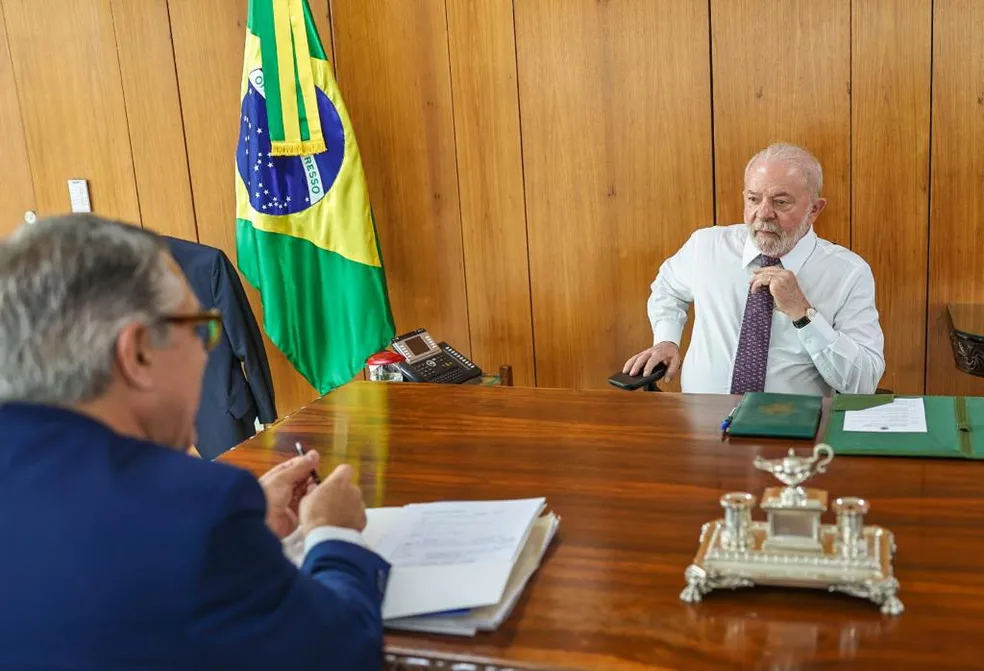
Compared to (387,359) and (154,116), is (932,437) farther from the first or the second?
(154,116)

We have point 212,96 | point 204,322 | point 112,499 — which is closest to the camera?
point 112,499

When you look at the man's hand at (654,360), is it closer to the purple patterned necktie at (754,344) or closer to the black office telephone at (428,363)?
the purple patterned necktie at (754,344)

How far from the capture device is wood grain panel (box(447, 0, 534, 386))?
368cm

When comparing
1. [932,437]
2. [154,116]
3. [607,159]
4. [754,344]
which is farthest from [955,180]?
[154,116]

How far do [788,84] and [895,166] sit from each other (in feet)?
1.52

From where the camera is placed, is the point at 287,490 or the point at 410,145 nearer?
the point at 287,490

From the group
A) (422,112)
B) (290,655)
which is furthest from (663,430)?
(422,112)

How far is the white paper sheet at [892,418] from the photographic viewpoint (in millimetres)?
1938

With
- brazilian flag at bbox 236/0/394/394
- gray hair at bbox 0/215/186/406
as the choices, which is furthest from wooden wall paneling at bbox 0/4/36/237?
gray hair at bbox 0/215/186/406

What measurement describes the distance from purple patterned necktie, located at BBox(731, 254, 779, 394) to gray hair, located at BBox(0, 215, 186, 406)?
2.15 m

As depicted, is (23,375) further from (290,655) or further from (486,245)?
(486,245)

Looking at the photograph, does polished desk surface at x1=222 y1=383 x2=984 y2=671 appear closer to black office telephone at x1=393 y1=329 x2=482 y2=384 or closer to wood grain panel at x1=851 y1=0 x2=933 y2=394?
black office telephone at x1=393 y1=329 x2=482 y2=384

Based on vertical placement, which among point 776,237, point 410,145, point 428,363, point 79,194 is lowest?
point 428,363

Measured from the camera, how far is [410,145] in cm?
388
